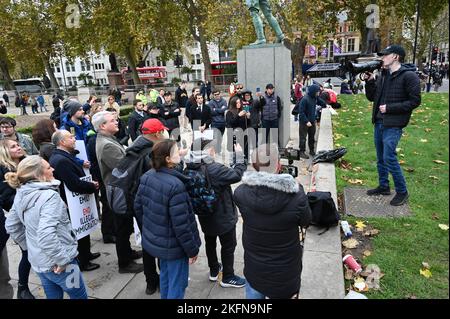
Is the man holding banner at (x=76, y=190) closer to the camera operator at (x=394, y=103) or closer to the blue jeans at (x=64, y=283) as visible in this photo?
the blue jeans at (x=64, y=283)

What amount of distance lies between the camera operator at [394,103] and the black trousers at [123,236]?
11.3 feet

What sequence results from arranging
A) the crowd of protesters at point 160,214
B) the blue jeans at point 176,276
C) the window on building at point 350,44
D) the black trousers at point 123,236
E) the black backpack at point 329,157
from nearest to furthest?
1. the crowd of protesters at point 160,214
2. the blue jeans at point 176,276
3. the black trousers at point 123,236
4. the black backpack at point 329,157
5. the window on building at point 350,44

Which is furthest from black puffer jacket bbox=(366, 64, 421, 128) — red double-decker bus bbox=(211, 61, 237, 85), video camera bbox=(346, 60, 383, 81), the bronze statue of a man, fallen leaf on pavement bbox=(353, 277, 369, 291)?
red double-decker bus bbox=(211, 61, 237, 85)

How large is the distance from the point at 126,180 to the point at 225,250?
1.30 m

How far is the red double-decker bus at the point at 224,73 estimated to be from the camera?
3912 centimetres

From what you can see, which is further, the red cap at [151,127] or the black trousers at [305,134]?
the black trousers at [305,134]

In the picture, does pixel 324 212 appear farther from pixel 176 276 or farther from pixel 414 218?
pixel 176 276

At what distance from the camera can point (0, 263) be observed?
136 inches

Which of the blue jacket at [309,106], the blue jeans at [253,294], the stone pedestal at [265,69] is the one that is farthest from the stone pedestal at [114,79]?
the blue jeans at [253,294]

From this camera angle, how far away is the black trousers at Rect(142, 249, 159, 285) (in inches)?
149

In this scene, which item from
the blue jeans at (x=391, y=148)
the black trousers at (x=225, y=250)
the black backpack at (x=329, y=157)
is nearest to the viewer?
the black trousers at (x=225, y=250)
